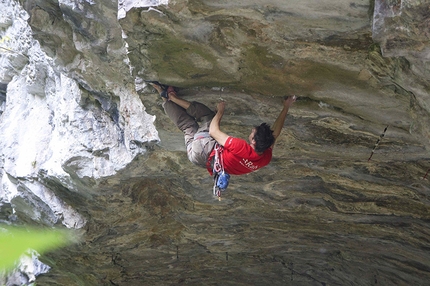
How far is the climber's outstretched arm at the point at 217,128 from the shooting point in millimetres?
5289

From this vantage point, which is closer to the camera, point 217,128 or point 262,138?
point 262,138

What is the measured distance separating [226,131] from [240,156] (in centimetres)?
105

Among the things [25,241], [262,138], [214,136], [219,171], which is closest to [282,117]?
[262,138]

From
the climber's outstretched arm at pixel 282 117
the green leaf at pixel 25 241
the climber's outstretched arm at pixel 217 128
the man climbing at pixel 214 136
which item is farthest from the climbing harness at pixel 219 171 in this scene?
the green leaf at pixel 25 241

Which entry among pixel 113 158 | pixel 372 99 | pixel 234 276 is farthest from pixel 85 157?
pixel 234 276

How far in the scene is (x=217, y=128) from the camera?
5.40 m

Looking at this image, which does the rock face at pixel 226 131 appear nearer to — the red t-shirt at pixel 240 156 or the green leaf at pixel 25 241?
the green leaf at pixel 25 241

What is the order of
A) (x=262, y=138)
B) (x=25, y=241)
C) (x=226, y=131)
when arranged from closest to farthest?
(x=262, y=138), (x=226, y=131), (x=25, y=241)

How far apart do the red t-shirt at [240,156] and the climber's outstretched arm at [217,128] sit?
0.06 meters

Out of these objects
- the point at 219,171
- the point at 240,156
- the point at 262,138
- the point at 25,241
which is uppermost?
the point at 262,138

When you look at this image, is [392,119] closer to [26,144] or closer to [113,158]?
[113,158]

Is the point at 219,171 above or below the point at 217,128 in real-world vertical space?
below

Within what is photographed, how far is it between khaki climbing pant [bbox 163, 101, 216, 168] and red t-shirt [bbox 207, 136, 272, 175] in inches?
11.2

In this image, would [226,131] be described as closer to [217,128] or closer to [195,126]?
[195,126]
